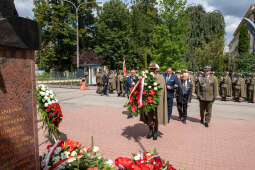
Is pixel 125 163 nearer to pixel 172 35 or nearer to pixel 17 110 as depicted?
pixel 17 110

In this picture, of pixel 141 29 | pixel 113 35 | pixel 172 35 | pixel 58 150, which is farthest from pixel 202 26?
pixel 58 150

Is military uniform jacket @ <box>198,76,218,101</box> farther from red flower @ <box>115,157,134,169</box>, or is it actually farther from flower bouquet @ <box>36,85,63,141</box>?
red flower @ <box>115,157,134,169</box>

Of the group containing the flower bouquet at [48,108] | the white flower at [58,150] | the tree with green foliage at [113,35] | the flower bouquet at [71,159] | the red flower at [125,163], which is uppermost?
the tree with green foliage at [113,35]

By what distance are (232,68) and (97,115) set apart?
1656 cm

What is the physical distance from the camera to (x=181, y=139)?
17.6 ft

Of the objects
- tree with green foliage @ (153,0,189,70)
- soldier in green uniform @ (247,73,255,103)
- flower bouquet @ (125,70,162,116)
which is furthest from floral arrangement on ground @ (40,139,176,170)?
soldier in green uniform @ (247,73,255,103)

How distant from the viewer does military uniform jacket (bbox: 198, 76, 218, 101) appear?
665cm

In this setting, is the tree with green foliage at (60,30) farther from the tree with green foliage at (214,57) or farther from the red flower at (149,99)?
the red flower at (149,99)

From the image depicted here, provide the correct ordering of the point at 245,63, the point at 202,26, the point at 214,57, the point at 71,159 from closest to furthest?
the point at 71,159, the point at 245,63, the point at 214,57, the point at 202,26

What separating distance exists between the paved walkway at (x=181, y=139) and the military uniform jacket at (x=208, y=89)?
98cm

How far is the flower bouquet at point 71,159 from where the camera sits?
268 cm

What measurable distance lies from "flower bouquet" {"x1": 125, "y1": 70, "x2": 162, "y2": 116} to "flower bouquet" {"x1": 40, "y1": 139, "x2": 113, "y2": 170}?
188 centimetres

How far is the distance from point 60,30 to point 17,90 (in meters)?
29.3

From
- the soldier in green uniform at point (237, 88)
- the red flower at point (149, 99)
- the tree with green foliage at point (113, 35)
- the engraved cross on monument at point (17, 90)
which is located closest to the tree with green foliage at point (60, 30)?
the tree with green foliage at point (113, 35)
